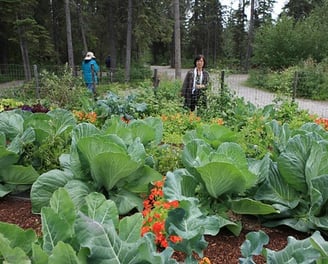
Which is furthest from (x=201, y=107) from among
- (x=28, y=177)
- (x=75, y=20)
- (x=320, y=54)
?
(x=75, y=20)

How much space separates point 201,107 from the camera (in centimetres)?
780

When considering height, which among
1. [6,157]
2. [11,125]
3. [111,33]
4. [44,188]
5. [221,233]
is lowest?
[221,233]

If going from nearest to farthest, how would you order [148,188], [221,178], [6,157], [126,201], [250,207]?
1. [221,178]
2. [250,207]
3. [126,201]
4. [148,188]
5. [6,157]

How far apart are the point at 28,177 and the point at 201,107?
4924mm

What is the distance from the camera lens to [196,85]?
752cm

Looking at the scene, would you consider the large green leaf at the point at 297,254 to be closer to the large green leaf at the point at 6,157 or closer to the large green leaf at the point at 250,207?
the large green leaf at the point at 250,207

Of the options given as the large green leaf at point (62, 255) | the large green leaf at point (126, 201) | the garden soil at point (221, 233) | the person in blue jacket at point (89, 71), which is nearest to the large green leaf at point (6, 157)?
the garden soil at point (221, 233)

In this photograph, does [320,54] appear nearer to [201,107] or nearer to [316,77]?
[316,77]

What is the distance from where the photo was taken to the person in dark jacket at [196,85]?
746 centimetres

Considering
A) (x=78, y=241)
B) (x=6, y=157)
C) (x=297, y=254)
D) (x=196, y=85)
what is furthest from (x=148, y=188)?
(x=196, y=85)

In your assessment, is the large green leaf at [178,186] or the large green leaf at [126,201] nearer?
the large green leaf at [178,186]

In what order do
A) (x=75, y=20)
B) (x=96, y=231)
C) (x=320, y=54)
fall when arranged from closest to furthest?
(x=96, y=231), (x=320, y=54), (x=75, y=20)

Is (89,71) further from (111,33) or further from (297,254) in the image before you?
(111,33)

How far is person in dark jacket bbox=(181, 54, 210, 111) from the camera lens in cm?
746
